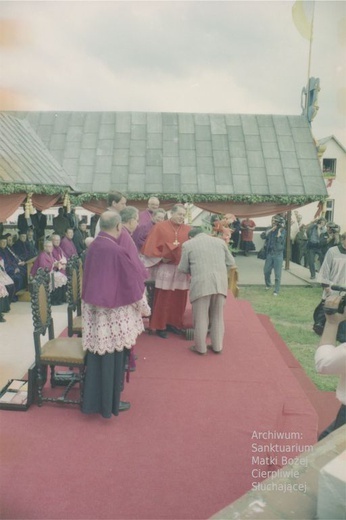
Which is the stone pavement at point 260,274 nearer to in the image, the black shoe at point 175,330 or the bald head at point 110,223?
the black shoe at point 175,330

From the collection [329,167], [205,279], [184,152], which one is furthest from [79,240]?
[329,167]

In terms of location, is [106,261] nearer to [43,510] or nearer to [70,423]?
[70,423]

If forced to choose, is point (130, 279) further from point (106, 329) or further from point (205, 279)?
point (205, 279)

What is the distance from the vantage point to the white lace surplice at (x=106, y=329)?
12.1 ft

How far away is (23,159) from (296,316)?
6485mm

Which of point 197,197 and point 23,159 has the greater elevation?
point 23,159

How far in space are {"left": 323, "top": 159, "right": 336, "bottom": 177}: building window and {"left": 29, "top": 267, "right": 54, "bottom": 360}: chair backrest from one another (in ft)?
69.8

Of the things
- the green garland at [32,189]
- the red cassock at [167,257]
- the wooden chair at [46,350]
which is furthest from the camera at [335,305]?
the green garland at [32,189]

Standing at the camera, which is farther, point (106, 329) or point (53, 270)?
point (53, 270)

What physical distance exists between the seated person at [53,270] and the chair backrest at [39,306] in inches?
152

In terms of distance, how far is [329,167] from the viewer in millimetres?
23516

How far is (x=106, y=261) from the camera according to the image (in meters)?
3.60

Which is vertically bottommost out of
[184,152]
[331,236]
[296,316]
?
[296,316]

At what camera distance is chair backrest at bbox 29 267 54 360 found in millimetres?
3912
